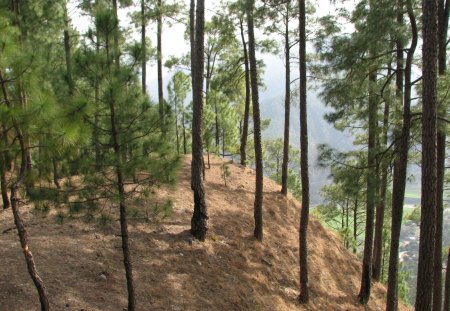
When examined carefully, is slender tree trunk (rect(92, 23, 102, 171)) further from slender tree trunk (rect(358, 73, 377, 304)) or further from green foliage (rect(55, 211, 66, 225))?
slender tree trunk (rect(358, 73, 377, 304))

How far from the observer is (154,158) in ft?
21.2

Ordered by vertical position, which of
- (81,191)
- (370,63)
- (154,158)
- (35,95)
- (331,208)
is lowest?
(331,208)

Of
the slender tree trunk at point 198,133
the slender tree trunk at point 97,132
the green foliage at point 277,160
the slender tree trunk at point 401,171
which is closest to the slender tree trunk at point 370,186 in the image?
the slender tree trunk at point 401,171

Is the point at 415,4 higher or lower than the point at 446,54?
higher

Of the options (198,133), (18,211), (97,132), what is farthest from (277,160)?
(18,211)

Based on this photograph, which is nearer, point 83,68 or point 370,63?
point 83,68

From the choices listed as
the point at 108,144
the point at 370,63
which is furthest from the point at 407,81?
the point at 108,144

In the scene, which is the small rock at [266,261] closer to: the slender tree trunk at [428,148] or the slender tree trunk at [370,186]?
the slender tree trunk at [370,186]

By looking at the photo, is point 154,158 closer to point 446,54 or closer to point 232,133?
point 446,54

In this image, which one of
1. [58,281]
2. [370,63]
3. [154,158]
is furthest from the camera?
[370,63]

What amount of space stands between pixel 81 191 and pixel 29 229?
3840 mm

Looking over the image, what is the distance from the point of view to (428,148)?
621 centimetres

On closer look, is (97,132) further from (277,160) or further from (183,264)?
(277,160)

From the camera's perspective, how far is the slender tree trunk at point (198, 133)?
959 centimetres
